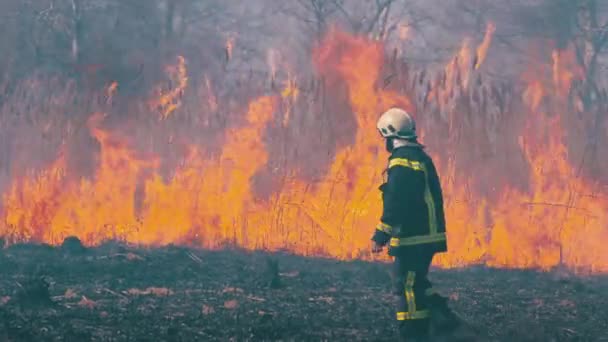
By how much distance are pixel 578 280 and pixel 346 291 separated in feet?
11.7

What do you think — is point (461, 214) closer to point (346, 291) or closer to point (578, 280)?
point (578, 280)

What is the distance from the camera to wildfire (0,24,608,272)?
14586 mm

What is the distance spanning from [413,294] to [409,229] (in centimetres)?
51

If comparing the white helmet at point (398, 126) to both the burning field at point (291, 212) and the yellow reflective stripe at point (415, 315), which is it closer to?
the yellow reflective stripe at point (415, 315)

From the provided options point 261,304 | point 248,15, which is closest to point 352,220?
point 261,304

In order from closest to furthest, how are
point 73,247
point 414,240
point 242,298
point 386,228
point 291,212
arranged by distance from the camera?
point 386,228 → point 414,240 → point 242,298 → point 73,247 → point 291,212

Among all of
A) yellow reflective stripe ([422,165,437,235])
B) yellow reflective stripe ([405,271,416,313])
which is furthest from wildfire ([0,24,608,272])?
yellow reflective stripe ([405,271,416,313])

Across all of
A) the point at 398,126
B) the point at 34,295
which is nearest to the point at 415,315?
→ the point at 398,126

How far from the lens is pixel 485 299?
441 inches

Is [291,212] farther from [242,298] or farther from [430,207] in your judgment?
[430,207]

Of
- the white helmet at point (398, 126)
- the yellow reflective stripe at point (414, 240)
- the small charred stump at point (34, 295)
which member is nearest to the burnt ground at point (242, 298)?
the small charred stump at point (34, 295)

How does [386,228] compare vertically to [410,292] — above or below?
above

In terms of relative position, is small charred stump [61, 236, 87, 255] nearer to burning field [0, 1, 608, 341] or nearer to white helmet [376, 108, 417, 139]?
burning field [0, 1, 608, 341]

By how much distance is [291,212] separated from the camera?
15.3 m
